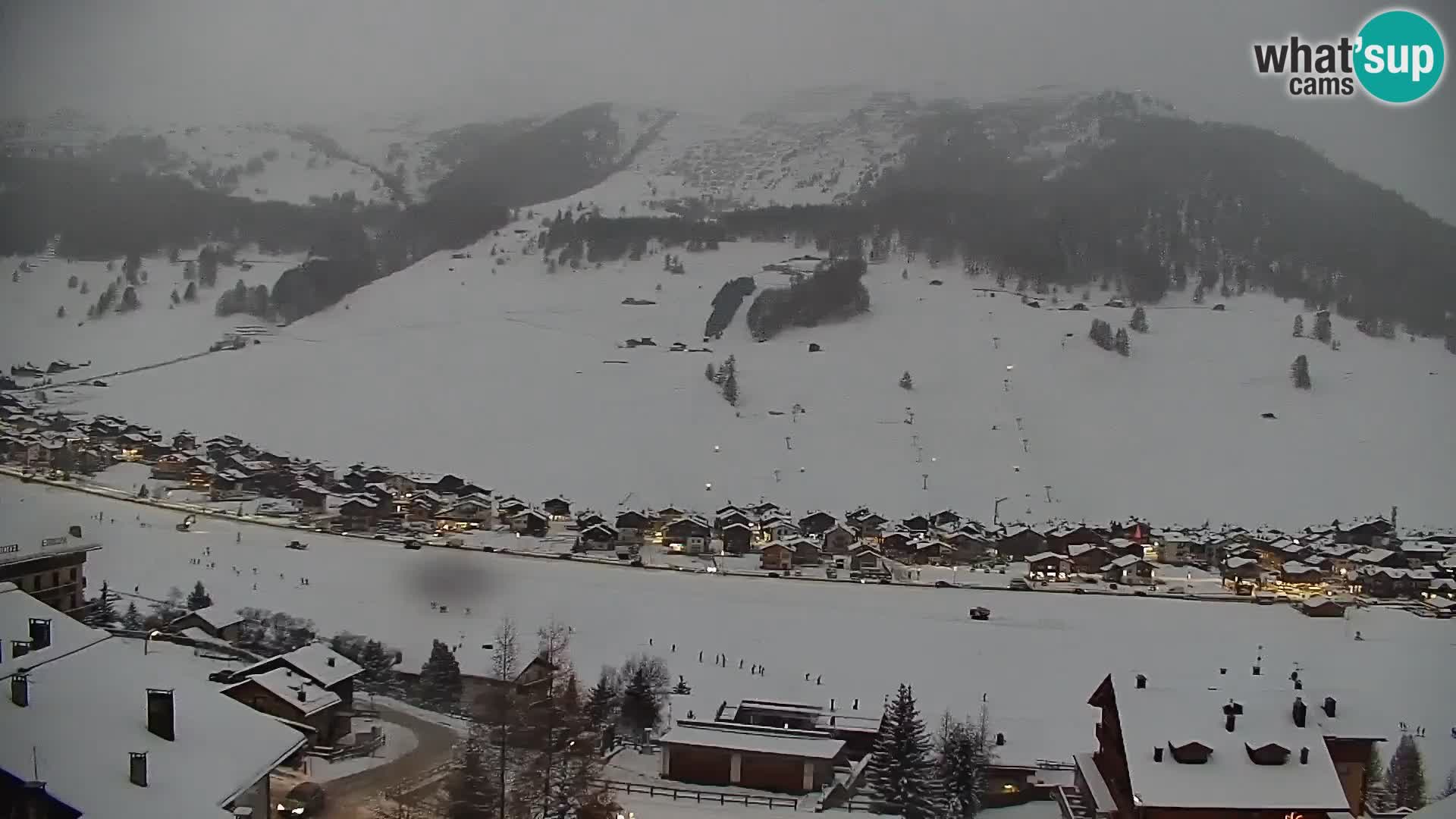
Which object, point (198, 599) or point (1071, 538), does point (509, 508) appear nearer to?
point (198, 599)

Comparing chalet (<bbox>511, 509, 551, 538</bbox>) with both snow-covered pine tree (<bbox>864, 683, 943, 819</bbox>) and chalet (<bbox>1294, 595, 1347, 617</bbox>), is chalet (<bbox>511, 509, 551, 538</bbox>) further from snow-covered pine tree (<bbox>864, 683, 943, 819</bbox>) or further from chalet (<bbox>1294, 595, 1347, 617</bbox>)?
chalet (<bbox>1294, 595, 1347, 617</bbox>)

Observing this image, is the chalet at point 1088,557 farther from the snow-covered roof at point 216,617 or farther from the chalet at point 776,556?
the snow-covered roof at point 216,617

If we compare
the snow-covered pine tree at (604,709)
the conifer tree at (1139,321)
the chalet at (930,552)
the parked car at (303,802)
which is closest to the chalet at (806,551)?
the chalet at (930,552)

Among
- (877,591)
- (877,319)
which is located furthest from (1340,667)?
(877,319)

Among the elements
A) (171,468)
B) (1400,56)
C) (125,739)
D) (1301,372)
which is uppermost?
(1400,56)

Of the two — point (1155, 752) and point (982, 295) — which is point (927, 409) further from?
point (1155, 752)

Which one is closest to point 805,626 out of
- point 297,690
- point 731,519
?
point 731,519
